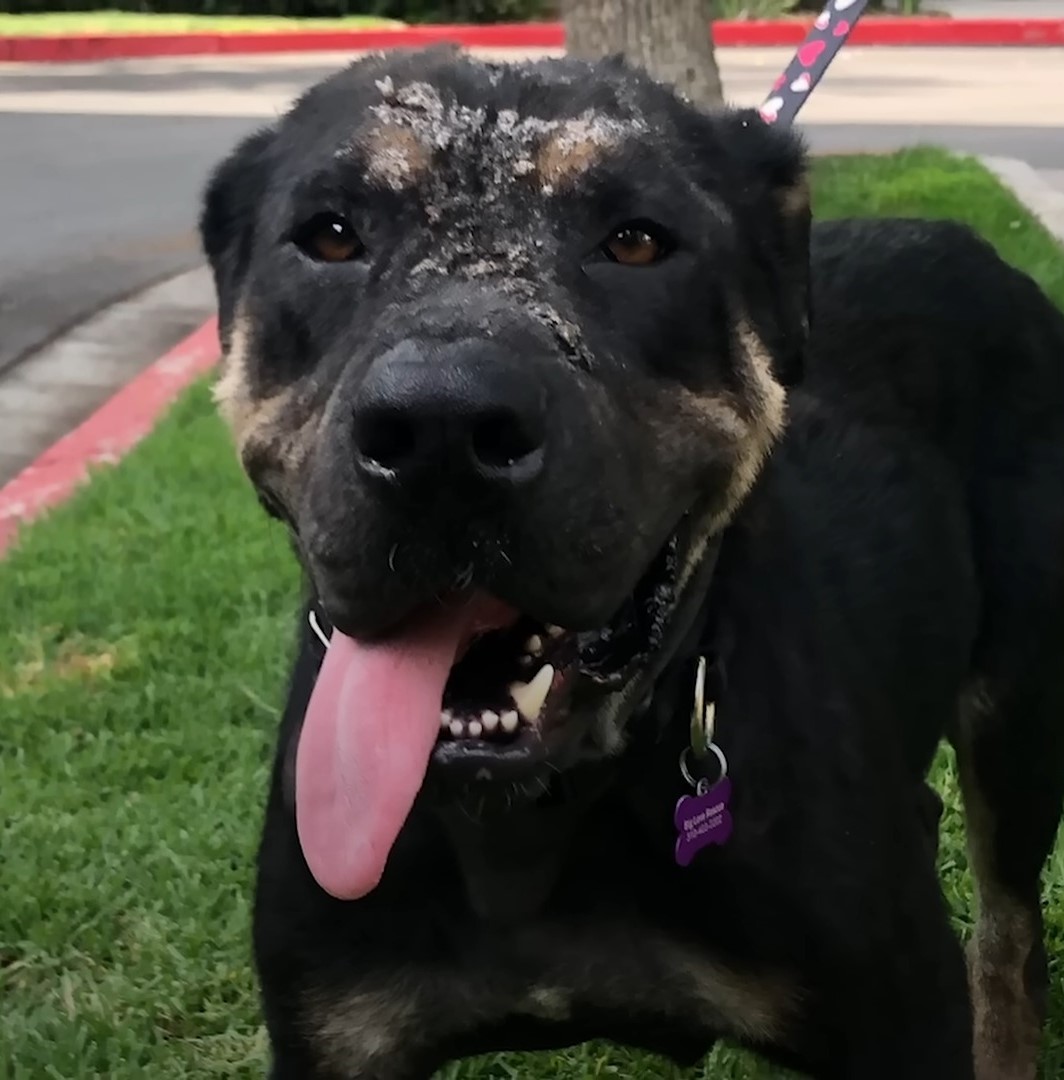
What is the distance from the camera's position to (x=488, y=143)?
2.59 m

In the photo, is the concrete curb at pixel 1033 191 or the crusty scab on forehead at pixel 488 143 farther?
the concrete curb at pixel 1033 191

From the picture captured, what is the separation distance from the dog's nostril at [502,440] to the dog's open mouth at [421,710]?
0.30 m

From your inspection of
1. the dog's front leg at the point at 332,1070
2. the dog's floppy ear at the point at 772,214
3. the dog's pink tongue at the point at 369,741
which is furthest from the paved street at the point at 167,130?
the dog's pink tongue at the point at 369,741

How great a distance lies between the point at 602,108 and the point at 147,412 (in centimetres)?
570

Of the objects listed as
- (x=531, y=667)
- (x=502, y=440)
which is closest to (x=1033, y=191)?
(x=531, y=667)

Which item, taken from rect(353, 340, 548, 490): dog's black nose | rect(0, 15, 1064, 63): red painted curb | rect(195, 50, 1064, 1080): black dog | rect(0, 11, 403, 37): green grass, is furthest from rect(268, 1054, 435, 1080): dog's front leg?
rect(0, 11, 403, 37): green grass

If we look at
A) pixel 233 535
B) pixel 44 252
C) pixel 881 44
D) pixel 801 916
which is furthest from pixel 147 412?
pixel 881 44

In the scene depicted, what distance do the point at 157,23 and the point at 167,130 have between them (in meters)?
11.9

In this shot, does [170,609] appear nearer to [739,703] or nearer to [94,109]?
[739,703]

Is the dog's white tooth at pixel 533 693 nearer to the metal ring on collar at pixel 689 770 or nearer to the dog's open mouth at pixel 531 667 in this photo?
the dog's open mouth at pixel 531 667

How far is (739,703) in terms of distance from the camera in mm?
2830

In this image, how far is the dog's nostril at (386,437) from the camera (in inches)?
82.5

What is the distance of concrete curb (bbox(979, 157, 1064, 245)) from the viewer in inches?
363

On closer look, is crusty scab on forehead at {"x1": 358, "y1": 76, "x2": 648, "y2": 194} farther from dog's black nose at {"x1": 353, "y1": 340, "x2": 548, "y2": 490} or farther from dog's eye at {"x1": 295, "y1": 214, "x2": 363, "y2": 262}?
dog's black nose at {"x1": 353, "y1": 340, "x2": 548, "y2": 490}
